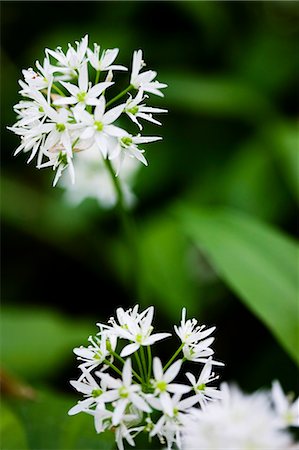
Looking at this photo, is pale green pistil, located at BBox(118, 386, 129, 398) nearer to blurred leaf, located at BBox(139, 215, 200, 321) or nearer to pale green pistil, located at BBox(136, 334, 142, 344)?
pale green pistil, located at BBox(136, 334, 142, 344)

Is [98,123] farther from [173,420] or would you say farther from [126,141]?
[173,420]

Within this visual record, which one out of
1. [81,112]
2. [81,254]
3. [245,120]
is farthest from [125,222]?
[245,120]

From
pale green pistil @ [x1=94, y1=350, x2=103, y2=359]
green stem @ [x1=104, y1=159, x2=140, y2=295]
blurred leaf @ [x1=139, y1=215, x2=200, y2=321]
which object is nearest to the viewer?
pale green pistil @ [x1=94, y1=350, x2=103, y2=359]

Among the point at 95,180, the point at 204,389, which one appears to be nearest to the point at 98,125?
the point at 204,389

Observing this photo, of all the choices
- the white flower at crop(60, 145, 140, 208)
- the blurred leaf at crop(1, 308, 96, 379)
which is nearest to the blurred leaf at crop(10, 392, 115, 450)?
the blurred leaf at crop(1, 308, 96, 379)

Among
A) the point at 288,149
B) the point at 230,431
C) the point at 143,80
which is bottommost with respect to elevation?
the point at 230,431

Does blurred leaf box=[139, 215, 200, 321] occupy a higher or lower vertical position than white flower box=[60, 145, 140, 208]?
lower
